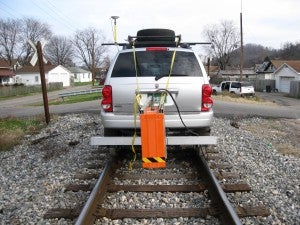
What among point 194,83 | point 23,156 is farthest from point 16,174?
point 194,83

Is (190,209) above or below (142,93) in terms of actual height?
below

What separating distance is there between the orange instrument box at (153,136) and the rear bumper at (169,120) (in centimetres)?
71

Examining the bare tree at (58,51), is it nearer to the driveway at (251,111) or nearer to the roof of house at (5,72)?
A: the roof of house at (5,72)

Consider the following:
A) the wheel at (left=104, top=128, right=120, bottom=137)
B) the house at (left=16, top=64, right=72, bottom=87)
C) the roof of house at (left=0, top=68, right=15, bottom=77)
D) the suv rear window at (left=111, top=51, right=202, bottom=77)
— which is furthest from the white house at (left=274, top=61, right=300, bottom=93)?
the wheel at (left=104, top=128, right=120, bottom=137)

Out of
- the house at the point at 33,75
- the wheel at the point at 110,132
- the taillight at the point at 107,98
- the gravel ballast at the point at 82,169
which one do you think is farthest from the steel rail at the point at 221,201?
the house at the point at 33,75

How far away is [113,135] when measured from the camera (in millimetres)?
6945

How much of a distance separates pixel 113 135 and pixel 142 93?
3.07 ft

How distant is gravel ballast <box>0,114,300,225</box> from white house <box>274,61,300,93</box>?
45.8 meters

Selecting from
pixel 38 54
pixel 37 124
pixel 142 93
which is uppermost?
pixel 38 54

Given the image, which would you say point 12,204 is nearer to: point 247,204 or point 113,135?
point 113,135

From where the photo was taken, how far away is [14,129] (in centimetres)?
1341

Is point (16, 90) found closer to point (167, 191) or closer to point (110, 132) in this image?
point (110, 132)

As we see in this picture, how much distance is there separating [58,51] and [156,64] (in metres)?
125

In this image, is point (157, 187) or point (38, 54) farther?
point (38, 54)
